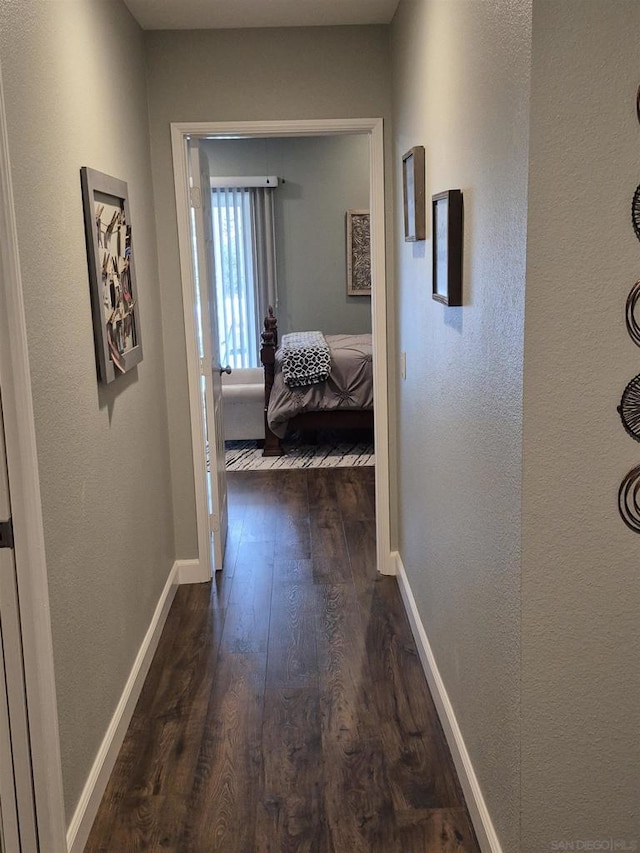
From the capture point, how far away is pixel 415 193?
9.74 ft

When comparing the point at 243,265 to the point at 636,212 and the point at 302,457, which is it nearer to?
the point at 302,457

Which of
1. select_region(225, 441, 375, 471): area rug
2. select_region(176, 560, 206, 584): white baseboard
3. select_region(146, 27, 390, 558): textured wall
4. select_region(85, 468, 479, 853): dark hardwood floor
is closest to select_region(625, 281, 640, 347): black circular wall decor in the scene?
select_region(85, 468, 479, 853): dark hardwood floor

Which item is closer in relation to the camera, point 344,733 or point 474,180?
point 474,180

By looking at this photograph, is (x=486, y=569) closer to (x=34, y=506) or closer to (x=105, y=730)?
(x=34, y=506)

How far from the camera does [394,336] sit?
3910 millimetres

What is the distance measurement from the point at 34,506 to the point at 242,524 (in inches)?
125

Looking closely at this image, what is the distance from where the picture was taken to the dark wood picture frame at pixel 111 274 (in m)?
2.57

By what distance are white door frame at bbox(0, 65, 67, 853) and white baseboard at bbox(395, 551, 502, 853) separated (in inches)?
41.6

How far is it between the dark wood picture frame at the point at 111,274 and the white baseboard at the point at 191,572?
4.28ft

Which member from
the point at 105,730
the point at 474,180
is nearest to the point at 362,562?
the point at 105,730

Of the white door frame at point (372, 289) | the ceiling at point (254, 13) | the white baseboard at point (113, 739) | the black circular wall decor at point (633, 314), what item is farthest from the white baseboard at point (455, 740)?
the ceiling at point (254, 13)

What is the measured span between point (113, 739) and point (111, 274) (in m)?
1.50

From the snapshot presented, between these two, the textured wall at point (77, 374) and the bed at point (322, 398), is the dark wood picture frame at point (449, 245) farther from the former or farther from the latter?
the bed at point (322, 398)

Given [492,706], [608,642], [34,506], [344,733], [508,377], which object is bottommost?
[344,733]
